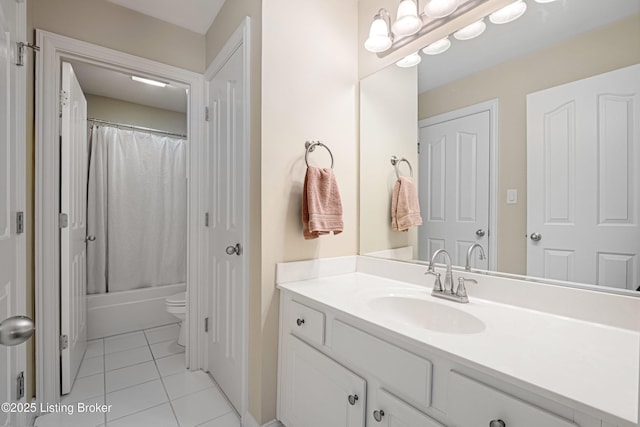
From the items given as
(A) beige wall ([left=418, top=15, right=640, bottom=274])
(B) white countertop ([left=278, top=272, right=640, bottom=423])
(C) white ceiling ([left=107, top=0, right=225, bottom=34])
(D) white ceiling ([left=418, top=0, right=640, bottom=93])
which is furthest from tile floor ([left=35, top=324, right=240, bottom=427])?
(C) white ceiling ([left=107, top=0, right=225, bottom=34])

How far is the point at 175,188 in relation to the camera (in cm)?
320

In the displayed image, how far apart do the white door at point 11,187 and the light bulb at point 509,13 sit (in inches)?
65.5

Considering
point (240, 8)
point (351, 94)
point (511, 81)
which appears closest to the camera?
point (511, 81)

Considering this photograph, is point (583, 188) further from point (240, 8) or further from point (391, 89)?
point (240, 8)

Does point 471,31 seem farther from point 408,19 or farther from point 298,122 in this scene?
point 298,122

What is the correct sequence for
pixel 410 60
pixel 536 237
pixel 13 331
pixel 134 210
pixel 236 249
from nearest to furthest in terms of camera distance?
pixel 13 331 → pixel 536 237 → pixel 410 60 → pixel 236 249 → pixel 134 210

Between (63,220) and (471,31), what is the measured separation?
7.46ft

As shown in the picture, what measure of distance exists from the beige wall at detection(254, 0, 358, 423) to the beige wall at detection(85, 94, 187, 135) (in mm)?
2346

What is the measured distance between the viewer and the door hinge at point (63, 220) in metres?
1.65

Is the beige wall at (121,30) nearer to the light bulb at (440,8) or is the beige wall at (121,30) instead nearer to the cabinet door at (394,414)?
the light bulb at (440,8)

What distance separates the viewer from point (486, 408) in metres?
0.67

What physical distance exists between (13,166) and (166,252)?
7.44 feet

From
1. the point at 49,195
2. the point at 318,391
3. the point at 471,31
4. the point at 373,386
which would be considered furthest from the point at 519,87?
the point at 49,195

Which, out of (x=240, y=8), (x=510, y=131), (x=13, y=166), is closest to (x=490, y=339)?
(x=510, y=131)
